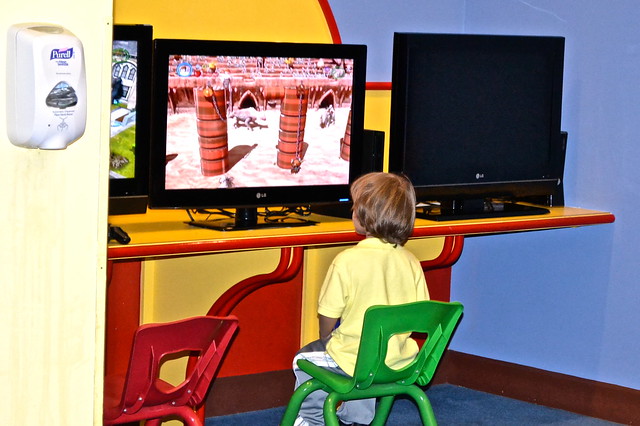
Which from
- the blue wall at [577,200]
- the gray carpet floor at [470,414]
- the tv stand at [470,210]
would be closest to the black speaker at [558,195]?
the blue wall at [577,200]

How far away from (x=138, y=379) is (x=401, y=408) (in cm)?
172

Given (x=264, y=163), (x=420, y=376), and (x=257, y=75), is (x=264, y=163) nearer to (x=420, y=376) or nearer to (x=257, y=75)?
(x=257, y=75)

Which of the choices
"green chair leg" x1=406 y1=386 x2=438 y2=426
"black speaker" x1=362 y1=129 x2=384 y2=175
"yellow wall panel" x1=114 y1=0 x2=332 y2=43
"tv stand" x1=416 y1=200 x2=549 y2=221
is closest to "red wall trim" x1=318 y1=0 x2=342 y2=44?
"yellow wall panel" x1=114 y1=0 x2=332 y2=43

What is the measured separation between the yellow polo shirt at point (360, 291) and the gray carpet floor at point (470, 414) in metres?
0.93

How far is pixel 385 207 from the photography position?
9.35ft

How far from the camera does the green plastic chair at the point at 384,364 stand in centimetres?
258

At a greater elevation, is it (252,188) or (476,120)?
(476,120)

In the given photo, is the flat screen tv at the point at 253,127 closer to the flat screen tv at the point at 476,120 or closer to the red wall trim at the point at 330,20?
the flat screen tv at the point at 476,120

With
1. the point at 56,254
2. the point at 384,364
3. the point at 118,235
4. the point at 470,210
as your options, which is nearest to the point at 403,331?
the point at 384,364

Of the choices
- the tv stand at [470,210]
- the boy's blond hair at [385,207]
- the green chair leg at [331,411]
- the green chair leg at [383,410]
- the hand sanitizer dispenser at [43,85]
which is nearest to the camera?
the hand sanitizer dispenser at [43,85]

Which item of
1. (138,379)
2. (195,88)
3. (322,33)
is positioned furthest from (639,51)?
(138,379)

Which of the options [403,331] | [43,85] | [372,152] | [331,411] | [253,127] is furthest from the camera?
[372,152]

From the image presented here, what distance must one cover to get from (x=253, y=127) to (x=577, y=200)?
147 centimetres

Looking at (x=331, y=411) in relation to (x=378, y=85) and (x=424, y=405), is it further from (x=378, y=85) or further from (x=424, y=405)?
(x=378, y=85)
